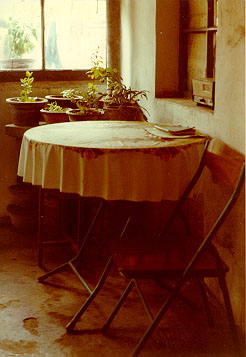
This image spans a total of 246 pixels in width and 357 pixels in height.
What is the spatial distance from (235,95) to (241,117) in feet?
0.48

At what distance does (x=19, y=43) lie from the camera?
17.2ft

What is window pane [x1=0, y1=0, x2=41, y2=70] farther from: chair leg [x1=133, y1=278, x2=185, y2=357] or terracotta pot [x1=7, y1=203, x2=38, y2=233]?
chair leg [x1=133, y1=278, x2=185, y2=357]

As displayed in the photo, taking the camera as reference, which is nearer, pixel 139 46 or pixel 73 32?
pixel 139 46

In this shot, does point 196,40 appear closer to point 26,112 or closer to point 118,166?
point 26,112

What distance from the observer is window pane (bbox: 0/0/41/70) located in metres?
5.16

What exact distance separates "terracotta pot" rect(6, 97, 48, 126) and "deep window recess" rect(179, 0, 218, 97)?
1234mm

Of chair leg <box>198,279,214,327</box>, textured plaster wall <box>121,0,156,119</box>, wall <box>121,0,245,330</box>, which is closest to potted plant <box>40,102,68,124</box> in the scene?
textured plaster wall <box>121,0,156,119</box>

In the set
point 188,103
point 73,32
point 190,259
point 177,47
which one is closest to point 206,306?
point 190,259

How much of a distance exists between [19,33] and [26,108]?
95cm

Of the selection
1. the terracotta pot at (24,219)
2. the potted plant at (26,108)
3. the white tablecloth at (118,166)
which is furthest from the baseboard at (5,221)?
the white tablecloth at (118,166)

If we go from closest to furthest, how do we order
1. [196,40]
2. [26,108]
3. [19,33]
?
[196,40] < [26,108] < [19,33]

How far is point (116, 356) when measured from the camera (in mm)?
2783

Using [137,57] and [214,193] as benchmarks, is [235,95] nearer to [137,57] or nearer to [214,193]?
[214,193]

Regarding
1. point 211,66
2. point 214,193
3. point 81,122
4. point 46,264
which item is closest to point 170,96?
point 211,66
